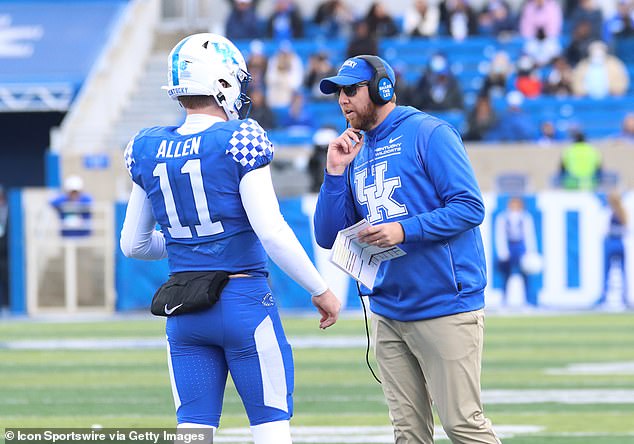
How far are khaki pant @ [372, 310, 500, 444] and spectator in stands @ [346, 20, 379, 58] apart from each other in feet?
55.0

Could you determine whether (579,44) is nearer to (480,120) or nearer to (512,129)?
(512,129)

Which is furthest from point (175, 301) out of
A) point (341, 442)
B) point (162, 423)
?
point (162, 423)

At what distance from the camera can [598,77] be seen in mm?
22156

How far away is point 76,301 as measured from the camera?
18.0 m

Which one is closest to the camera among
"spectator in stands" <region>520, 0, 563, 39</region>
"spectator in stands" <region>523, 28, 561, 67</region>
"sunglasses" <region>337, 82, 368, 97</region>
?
"sunglasses" <region>337, 82, 368, 97</region>

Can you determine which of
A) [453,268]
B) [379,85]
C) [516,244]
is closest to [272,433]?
[453,268]

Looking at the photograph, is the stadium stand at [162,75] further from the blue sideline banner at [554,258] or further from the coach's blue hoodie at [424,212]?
the coach's blue hoodie at [424,212]

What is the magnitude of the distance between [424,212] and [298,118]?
52.7 ft

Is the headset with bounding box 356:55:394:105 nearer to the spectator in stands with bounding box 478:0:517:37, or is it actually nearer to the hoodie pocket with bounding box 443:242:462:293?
the hoodie pocket with bounding box 443:242:462:293

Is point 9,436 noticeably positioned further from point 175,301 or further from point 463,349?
point 463,349

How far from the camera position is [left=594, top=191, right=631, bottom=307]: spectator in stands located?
1698cm

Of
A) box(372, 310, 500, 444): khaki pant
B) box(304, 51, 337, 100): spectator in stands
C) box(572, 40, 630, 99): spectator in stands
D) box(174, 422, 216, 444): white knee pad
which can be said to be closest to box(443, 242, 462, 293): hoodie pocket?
box(372, 310, 500, 444): khaki pant

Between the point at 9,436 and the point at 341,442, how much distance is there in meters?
2.38

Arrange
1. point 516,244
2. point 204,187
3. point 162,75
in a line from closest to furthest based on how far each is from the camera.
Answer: point 204,187
point 516,244
point 162,75
